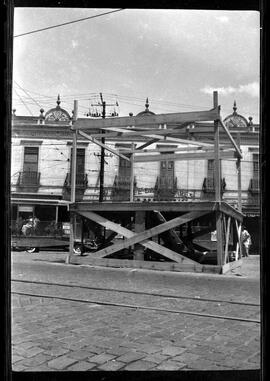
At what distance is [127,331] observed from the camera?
155 inches

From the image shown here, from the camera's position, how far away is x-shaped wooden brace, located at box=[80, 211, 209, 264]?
894 centimetres

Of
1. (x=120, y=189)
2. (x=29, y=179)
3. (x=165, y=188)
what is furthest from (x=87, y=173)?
(x=165, y=188)

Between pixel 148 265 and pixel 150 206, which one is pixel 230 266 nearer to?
pixel 148 265

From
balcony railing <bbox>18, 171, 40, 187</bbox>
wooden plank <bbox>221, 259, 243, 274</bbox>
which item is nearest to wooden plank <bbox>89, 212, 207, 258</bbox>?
wooden plank <bbox>221, 259, 243, 274</bbox>

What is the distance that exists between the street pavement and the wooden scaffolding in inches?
77.5

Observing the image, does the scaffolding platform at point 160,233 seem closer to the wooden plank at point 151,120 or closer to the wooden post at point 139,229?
the wooden post at point 139,229

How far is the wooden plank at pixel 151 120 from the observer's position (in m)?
8.63

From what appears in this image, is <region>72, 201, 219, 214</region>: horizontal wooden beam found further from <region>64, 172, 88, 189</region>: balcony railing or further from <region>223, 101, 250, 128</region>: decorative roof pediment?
<region>64, 172, 88, 189</region>: balcony railing

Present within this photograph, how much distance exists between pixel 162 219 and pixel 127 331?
599 centimetres

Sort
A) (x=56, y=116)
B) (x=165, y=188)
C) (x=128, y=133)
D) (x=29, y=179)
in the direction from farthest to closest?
(x=165, y=188) < (x=29, y=179) < (x=56, y=116) < (x=128, y=133)

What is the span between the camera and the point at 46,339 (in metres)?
3.60

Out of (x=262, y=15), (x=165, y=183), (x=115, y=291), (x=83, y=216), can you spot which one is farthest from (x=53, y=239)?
(x=262, y=15)

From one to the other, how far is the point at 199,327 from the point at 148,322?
21.1 inches

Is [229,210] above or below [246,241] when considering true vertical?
above
